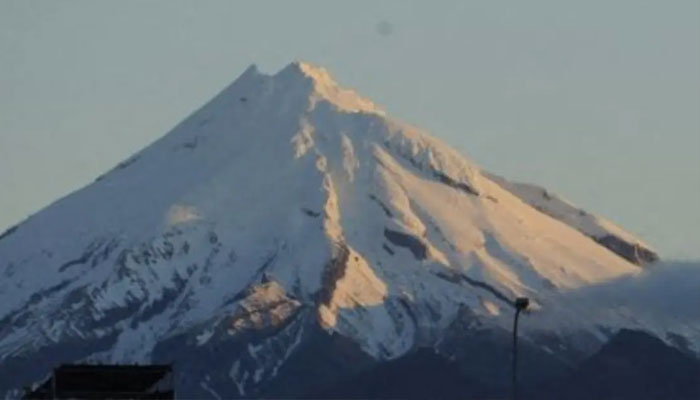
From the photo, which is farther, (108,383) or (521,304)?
(521,304)

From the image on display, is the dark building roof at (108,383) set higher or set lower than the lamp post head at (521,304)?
lower

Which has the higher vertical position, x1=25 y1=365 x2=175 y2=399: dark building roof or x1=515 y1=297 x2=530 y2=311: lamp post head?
x1=515 y1=297 x2=530 y2=311: lamp post head

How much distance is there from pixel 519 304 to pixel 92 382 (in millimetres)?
14403

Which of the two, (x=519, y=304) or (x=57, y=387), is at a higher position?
(x=519, y=304)

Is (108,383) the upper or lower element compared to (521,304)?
lower

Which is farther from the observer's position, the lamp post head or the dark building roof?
the lamp post head

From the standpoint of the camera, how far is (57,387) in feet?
301

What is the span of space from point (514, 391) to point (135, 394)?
48.2 ft

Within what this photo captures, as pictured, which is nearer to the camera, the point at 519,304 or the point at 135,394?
the point at 135,394

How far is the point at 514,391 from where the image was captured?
10069 cm

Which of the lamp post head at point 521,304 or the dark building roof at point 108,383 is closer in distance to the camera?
the dark building roof at point 108,383

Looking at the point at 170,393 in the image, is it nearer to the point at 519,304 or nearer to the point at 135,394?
the point at 135,394

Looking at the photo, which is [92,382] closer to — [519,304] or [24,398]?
[24,398]

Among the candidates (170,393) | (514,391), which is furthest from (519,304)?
(170,393)
